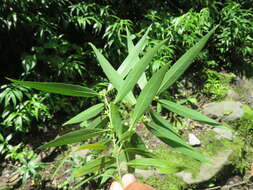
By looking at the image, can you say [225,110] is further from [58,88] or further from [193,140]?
[58,88]

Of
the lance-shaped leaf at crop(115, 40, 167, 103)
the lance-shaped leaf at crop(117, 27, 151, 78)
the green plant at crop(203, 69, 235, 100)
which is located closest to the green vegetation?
the green plant at crop(203, 69, 235, 100)

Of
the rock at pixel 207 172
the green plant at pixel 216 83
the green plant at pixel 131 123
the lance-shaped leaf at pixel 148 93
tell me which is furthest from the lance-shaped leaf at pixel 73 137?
the green plant at pixel 216 83

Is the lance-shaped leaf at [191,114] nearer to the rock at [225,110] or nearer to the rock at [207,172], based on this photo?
the rock at [207,172]

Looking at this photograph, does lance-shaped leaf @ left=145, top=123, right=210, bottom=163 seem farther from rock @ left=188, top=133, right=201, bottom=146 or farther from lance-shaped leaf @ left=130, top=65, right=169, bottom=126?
rock @ left=188, top=133, right=201, bottom=146

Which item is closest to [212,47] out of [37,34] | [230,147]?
Result: [230,147]

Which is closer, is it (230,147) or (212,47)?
(230,147)

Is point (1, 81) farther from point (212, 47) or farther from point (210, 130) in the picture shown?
point (212, 47)
